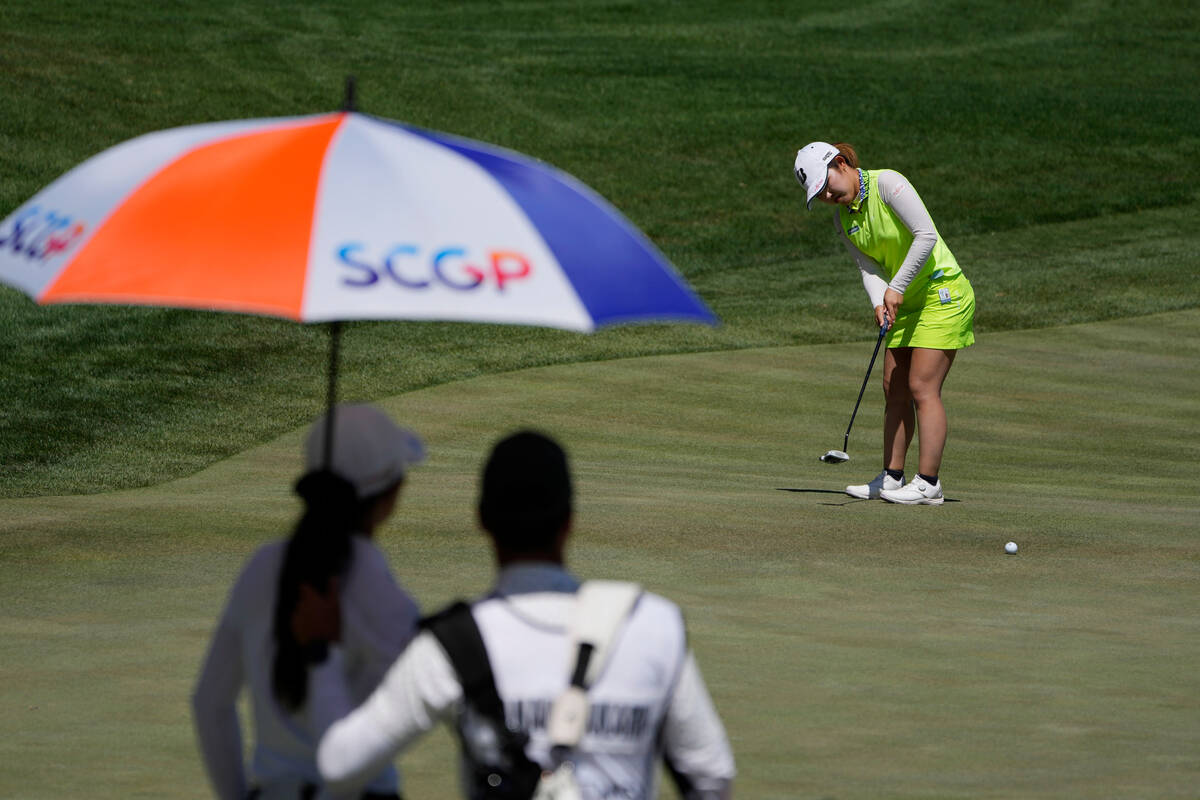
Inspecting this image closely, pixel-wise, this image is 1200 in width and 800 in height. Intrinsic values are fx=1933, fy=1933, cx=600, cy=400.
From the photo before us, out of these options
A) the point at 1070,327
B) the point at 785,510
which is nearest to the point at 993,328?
the point at 1070,327

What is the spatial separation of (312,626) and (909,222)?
6.63 m

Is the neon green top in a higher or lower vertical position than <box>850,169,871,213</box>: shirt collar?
lower

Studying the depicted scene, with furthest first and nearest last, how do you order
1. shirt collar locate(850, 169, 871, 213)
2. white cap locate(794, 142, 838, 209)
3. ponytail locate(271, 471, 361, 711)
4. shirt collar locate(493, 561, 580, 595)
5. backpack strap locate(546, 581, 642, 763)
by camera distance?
1. shirt collar locate(850, 169, 871, 213)
2. white cap locate(794, 142, 838, 209)
3. ponytail locate(271, 471, 361, 711)
4. shirt collar locate(493, 561, 580, 595)
5. backpack strap locate(546, 581, 642, 763)

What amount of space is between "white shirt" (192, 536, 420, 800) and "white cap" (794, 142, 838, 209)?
6349 millimetres

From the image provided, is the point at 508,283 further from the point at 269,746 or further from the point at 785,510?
the point at 785,510

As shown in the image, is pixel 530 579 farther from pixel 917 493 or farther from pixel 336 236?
pixel 917 493

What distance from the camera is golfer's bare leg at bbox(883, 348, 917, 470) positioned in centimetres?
998

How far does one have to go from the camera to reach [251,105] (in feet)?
88.0

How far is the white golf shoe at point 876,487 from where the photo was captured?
9.98 metres

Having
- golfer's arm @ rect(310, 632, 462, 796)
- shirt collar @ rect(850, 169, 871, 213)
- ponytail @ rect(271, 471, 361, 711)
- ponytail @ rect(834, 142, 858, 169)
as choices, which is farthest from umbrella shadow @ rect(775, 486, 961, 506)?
golfer's arm @ rect(310, 632, 462, 796)

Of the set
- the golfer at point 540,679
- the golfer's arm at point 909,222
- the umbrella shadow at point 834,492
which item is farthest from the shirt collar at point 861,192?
the golfer at point 540,679

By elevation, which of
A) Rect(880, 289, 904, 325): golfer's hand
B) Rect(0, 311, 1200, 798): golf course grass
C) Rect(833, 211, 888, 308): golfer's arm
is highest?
Rect(833, 211, 888, 308): golfer's arm

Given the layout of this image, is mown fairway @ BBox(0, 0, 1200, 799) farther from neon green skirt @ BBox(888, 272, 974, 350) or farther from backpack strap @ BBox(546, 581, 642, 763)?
backpack strap @ BBox(546, 581, 642, 763)

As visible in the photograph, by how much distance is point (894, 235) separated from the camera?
9.71 meters
